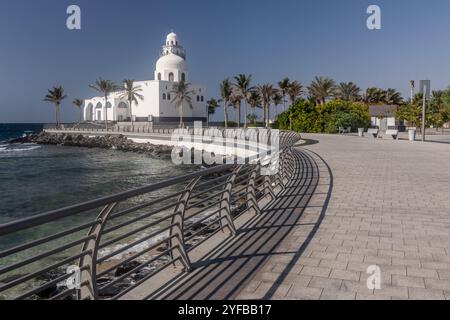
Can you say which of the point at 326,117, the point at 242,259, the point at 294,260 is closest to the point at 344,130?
the point at 326,117

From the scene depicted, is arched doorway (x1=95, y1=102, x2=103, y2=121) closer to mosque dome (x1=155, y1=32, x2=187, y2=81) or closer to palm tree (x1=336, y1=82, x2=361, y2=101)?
mosque dome (x1=155, y1=32, x2=187, y2=81)

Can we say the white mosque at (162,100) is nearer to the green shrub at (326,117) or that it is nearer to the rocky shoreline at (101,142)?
the rocky shoreline at (101,142)

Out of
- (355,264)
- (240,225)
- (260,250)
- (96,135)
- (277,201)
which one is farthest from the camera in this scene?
(96,135)

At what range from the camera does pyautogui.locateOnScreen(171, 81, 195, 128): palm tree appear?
7808cm

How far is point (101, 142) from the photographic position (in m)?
64.4

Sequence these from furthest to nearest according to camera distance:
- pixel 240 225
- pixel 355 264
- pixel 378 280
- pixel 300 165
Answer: pixel 300 165, pixel 240 225, pixel 355 264, pixel 378 280

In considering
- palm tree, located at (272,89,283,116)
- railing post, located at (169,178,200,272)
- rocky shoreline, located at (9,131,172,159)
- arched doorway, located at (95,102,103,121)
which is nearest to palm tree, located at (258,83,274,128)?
palm tree, located at (272,89,283,116)

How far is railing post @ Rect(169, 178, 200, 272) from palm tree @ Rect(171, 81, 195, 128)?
72.6m

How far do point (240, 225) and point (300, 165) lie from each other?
10.1m

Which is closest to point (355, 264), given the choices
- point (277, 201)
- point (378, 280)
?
point (378, 280)

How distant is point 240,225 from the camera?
7184 millimetres

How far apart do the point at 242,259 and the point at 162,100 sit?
7598 cm

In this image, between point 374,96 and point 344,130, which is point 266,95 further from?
point 374,96
